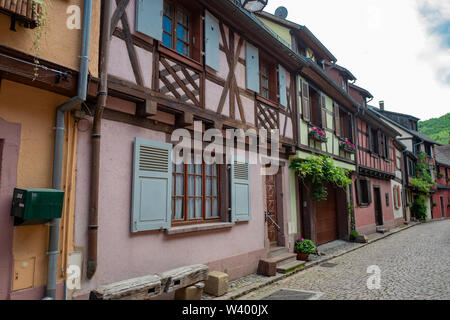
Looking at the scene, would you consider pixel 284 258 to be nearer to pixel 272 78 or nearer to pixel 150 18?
pixel 272 78

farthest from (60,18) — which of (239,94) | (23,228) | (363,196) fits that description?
(363,196)

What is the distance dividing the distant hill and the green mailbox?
5499 cm

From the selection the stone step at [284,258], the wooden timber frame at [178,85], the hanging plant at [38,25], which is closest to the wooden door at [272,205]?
the stone step at [284,258]

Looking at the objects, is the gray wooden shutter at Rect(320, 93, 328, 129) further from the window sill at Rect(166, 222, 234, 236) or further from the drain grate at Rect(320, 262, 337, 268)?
the window sill at Rect(166, 222, 234, 236)

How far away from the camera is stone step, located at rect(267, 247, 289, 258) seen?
723 cm

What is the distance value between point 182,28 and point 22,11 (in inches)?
123

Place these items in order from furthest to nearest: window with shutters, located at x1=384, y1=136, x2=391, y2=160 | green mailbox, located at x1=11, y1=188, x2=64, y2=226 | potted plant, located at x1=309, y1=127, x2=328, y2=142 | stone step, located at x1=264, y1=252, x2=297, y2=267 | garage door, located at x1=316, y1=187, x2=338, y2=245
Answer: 1. window with shutters, located at x1=384, y1=136, x2=391, y2=160
2. garage door, located at x1=316, y1=187, x2=338, y2=245
3. potted plant, located at x1=309, y1=127, x2=328, y2=142
4. stone step, located at x1=264, y1=252, x2=297, y2=267
5. green mailbox, located at x1=11, y1=188, x2=64, y2=226

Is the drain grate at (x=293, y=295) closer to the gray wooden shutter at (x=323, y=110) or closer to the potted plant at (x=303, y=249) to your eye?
the potted plant at (x=303, y=249)

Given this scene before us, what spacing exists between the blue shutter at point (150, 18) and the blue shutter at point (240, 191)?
2.85m

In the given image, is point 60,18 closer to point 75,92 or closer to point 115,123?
point 75,92

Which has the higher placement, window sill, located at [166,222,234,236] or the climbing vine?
the climbing vine

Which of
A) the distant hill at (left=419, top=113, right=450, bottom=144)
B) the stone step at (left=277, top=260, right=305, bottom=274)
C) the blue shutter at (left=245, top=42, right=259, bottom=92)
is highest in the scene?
the distant hill at (left=419, top=113, right=450, bottom=144)

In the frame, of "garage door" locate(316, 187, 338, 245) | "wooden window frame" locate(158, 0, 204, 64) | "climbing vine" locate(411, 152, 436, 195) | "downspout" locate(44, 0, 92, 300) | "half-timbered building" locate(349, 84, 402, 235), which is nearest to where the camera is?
"downspout" locate(44, 0, 92, 300)

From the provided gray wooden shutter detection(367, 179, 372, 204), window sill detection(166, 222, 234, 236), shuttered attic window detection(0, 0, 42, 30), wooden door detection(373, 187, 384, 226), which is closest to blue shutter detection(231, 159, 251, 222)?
window sill detection(166, 222, 234, 236)
